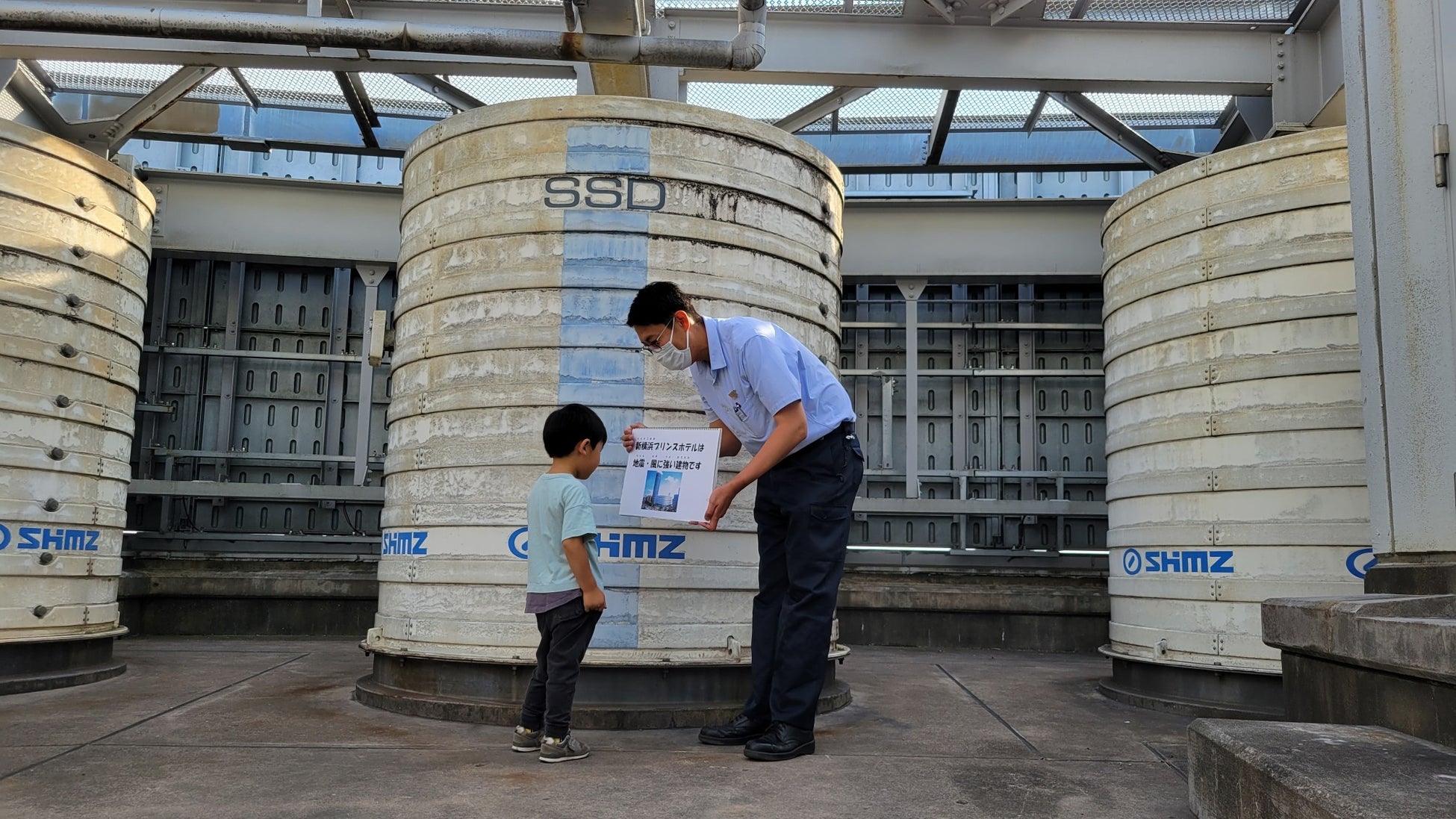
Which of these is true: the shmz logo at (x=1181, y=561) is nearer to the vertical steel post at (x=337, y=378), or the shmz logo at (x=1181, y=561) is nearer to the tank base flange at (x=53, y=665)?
the tank base flange at (x=53, y=665)

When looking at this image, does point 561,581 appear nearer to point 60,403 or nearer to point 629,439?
point 629,439

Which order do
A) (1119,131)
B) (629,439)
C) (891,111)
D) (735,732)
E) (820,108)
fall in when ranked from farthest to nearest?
(891,111) < (1119,131) < (820,108) < (629,439) < (735,732)

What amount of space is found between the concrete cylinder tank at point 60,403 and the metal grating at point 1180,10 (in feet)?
20.7

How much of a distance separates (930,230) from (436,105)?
16.1 feet

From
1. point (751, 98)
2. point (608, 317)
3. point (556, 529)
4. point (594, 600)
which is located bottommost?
point (594, 600)

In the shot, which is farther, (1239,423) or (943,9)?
(943,9)

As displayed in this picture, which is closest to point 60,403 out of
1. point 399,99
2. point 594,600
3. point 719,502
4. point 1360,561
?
point 594,600

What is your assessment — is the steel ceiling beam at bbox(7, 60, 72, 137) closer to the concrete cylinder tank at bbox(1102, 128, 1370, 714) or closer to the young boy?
the young boy

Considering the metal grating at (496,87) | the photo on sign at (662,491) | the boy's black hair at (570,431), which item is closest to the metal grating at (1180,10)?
the metal grating at (496,87)

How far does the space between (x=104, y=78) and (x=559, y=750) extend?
8.81m

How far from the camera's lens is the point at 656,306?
377cm

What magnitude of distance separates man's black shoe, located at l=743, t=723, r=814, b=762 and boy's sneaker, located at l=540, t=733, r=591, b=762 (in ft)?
1.93

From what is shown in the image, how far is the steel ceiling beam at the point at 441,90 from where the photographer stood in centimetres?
793

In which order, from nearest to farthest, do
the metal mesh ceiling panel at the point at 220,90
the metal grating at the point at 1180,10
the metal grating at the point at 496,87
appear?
the metal grating at the point at 1180,10, the metal grating at the point at 496,87, the metal mesh ceiling panel at the point at 220,90
